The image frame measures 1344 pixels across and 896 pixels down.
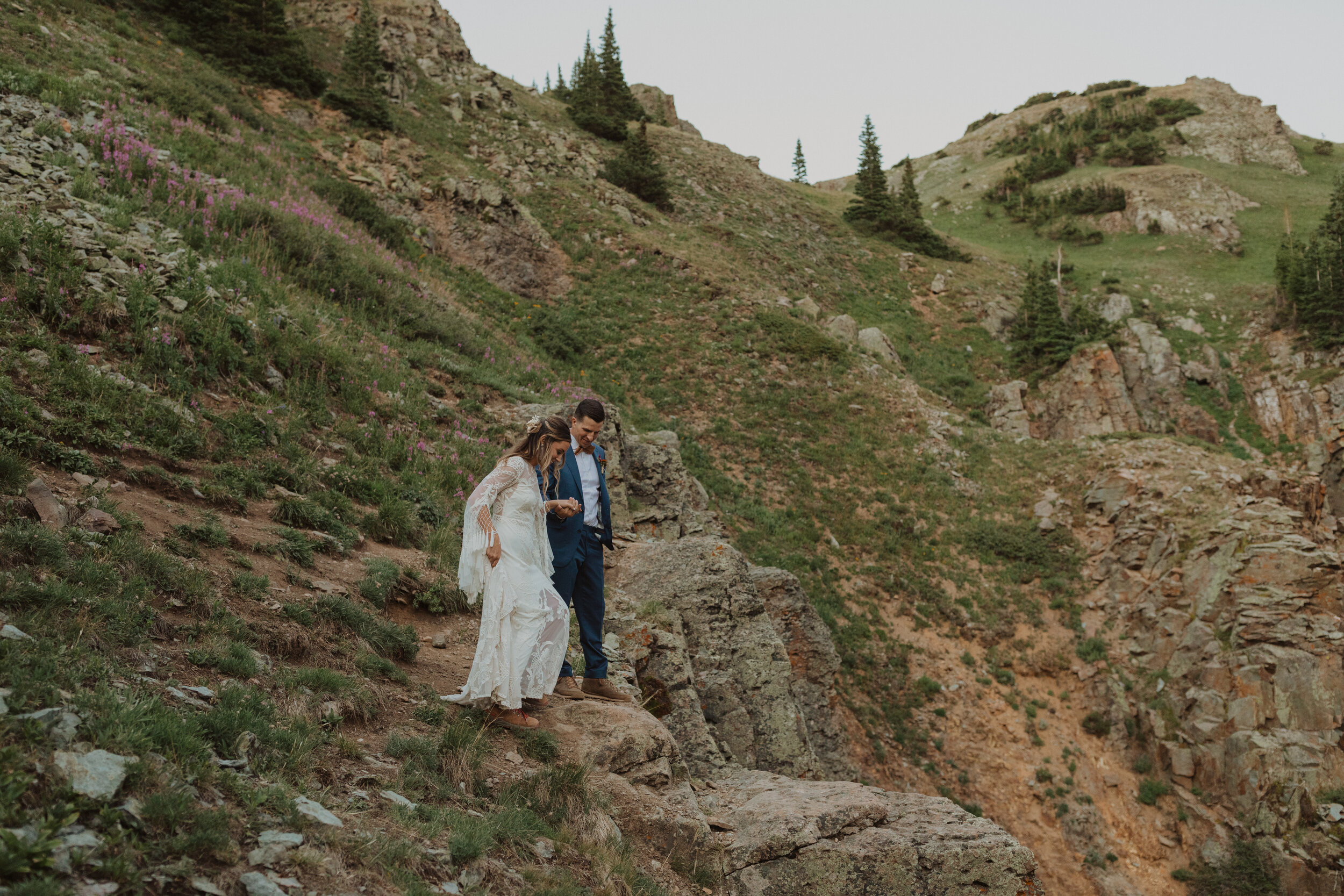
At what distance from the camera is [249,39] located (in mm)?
25953

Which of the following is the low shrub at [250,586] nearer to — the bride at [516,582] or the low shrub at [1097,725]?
the bride at [516,582]

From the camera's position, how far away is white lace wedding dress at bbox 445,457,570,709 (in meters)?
5.12

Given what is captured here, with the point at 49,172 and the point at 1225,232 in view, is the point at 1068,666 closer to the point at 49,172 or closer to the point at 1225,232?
the point at 49,172

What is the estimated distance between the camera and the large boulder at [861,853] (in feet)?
18.0

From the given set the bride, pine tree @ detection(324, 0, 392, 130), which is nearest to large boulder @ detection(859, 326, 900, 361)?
pine tree @ detection(324, 0, 392, 130)

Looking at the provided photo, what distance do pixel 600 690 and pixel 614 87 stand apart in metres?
48.3

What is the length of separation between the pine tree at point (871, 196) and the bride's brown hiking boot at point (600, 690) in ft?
154

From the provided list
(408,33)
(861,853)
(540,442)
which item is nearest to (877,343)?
(861,853)

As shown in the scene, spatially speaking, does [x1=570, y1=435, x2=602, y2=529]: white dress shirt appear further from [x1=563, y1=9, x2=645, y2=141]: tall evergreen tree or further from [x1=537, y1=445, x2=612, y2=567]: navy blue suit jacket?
[x1=563, y1=9, x2=645, y2=141]: tall evergreen tree

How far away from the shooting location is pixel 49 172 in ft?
32.4

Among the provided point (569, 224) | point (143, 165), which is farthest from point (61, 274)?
point (569, 224)

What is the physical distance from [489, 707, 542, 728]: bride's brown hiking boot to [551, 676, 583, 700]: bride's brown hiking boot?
75cm

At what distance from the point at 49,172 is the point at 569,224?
22279 mm

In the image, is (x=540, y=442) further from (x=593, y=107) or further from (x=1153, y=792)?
(x=593, y=107)
